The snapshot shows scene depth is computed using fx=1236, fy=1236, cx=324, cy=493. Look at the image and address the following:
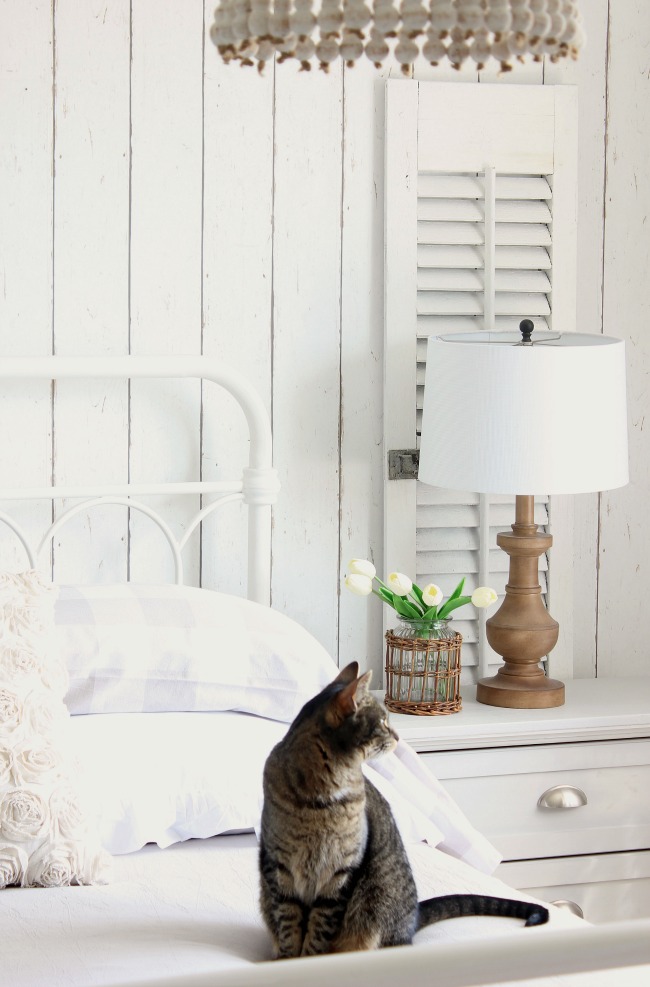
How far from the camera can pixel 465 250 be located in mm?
2518

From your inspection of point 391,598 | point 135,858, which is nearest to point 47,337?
point 391,598

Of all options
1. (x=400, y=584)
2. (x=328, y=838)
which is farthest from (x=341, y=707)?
(x=400, y=584)

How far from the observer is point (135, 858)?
1.62 m

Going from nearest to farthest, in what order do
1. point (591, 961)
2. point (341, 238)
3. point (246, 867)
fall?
point (591, 961), point (246, 867), point (341, 238)

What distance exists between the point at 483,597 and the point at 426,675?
7.4 inches

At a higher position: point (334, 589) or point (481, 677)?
point (334, 589)

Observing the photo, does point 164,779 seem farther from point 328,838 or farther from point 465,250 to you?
point 465,250

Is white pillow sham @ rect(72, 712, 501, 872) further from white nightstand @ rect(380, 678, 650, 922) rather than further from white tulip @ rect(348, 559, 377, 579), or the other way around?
white tulip @ rect(348, 559, 377, 579)

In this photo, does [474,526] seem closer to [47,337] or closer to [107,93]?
[47,337]

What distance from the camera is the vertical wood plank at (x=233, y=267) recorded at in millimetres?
2406

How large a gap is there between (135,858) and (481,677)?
113 centimetres

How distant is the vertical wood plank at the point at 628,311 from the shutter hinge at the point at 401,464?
45 cm

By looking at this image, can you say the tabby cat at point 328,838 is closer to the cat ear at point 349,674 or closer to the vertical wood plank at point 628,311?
the cat ear at point 349,674

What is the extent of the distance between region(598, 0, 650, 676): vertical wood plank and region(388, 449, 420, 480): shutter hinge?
45cm
